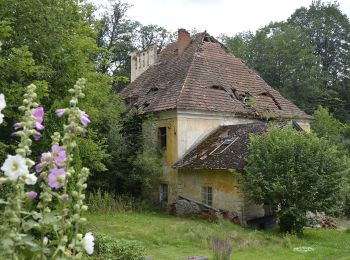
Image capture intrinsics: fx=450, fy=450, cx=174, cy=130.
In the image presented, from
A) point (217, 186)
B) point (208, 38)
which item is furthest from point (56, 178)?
point (208, 38)

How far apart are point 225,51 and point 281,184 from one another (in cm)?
1358

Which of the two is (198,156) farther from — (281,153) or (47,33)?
(47,33)

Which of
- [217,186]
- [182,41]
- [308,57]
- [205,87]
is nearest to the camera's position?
[217,186]

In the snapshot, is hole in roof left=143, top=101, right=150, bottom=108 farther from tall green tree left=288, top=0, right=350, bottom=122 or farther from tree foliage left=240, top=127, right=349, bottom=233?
tall green tree left=288, top=0, right=350, bottom=122

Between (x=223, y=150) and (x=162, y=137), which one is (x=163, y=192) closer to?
(x=162, y=137)

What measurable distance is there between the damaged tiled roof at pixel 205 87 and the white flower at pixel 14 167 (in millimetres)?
19601

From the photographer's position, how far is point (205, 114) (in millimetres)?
23203

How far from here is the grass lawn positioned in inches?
543

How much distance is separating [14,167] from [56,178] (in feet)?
0.89

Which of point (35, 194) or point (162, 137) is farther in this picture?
point (162, 137)

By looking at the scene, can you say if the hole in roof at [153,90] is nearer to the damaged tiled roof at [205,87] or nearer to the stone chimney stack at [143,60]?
the damaged tiled roof at [205,87]

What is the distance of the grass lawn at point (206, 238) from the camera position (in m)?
13.8

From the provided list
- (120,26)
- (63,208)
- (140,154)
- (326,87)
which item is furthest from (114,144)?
(326,87)

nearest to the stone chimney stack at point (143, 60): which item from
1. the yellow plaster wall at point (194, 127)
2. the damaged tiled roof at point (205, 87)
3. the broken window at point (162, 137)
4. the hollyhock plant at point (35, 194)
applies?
the damaged tiled roof at point (205, 87)
